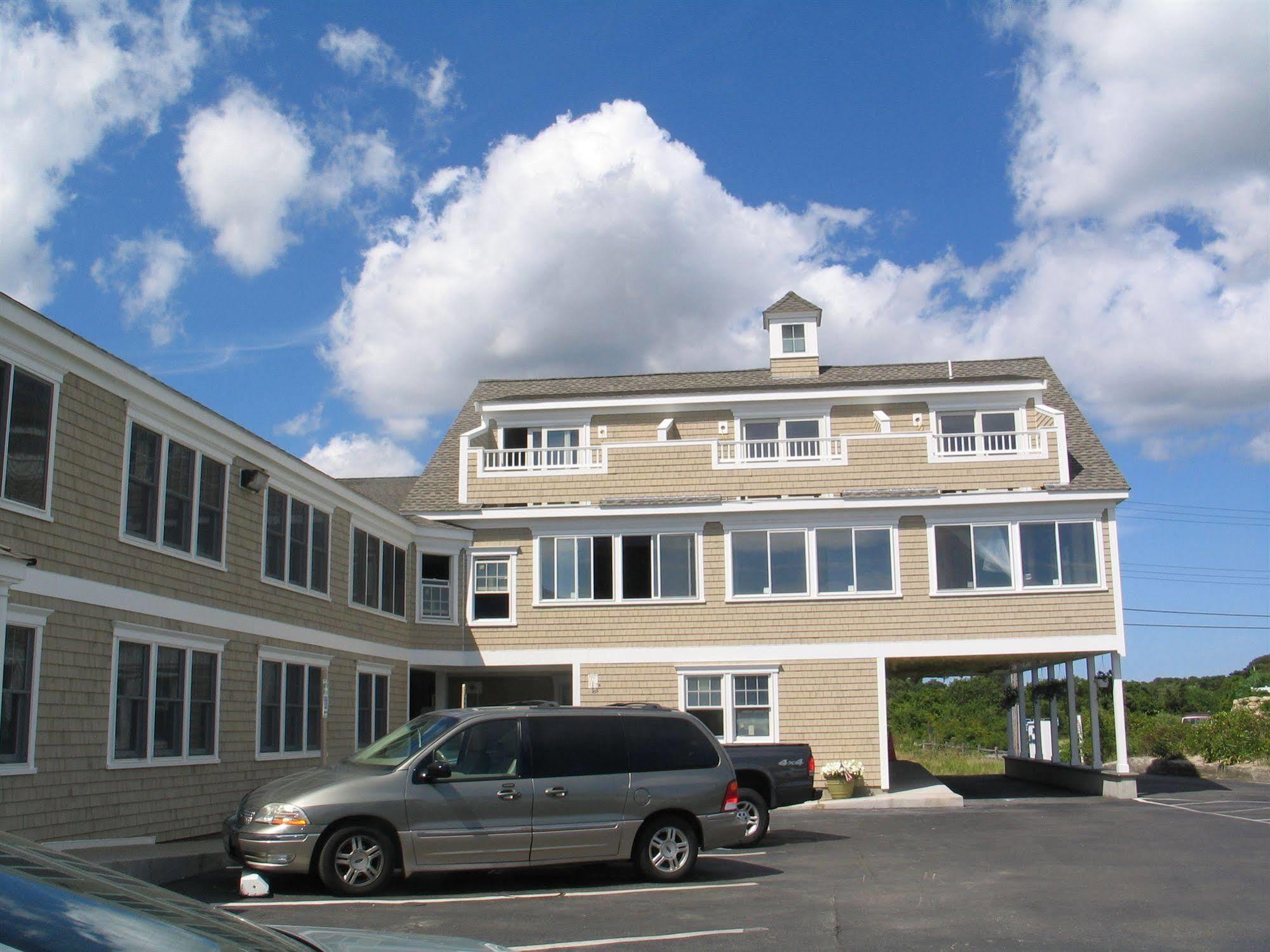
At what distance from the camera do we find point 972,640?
24234 millimetres

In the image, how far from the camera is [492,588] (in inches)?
1009

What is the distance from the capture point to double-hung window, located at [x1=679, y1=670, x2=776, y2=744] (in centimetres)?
2433

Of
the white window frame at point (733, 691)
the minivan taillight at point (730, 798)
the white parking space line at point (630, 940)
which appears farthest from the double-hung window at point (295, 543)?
the white parking space line at point (630, 940)

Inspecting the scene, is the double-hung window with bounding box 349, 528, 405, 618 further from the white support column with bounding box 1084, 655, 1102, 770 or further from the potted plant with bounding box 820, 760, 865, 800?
the white support column with bounding box 1084, 655, 1102, 770

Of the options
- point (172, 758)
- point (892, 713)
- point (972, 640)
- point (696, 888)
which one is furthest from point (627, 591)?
point (892, 713)

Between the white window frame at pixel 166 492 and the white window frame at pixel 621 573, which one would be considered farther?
the white window frame at pixel 621 573

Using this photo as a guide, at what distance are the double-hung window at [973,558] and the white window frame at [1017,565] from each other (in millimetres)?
60

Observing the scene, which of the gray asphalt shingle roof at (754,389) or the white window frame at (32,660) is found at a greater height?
the gray asphalt shingle roof at (754,389)

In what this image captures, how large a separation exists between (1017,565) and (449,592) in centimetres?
1204

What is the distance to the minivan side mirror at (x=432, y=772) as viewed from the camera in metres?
11.2

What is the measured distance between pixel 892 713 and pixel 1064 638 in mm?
33977

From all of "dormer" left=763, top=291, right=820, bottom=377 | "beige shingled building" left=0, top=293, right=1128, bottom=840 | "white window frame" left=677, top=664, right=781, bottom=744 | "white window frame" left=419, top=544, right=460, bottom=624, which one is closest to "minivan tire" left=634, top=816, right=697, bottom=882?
"beige shingled building" left=0, top=293, right=1128, bottom=840

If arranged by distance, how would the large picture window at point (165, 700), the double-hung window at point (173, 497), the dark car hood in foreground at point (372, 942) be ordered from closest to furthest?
1. the dark car hood in foreground at point (372, 942)
2. the large picture window at point (165, 700)
3. the double-hung window at point (173, 497)

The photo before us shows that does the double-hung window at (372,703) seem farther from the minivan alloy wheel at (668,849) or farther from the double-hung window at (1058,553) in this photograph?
the double-hung window at (1058,553)
